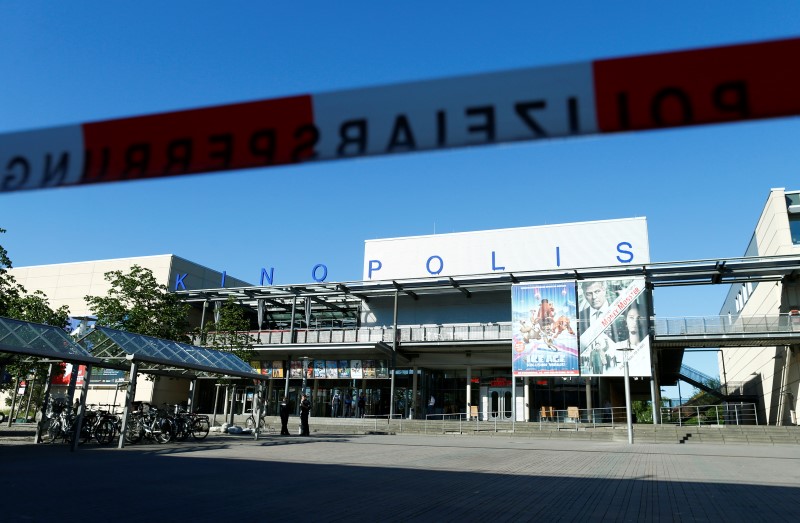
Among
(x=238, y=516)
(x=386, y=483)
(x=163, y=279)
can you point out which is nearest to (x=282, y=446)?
(x=386, y=483)

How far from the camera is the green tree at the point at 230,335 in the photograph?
33750 mm

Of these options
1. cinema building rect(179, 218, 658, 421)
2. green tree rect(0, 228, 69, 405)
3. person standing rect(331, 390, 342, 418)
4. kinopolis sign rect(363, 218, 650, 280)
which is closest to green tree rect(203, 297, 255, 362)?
cinema building rect(179, 218, 658, 421)

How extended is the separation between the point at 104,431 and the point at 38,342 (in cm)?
400

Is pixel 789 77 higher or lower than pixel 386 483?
higher

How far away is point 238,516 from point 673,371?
4517 centimetres

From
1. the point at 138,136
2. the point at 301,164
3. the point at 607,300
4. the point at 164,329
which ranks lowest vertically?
the point at 301,164

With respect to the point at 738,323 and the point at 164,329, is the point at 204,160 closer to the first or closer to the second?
the point at 164,329

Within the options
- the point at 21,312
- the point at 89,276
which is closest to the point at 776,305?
the point at 21,312

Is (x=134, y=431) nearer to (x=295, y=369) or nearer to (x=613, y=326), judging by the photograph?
(x=295, y=369)

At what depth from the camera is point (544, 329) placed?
3581 centimetres

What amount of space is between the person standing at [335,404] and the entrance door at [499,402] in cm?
1080

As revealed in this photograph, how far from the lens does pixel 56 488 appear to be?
906cm

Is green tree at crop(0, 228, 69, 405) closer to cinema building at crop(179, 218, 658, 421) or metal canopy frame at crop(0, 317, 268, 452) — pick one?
metal canopy frame at crop(0, 317, 268, 452)

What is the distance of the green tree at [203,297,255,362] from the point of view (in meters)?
33.8
